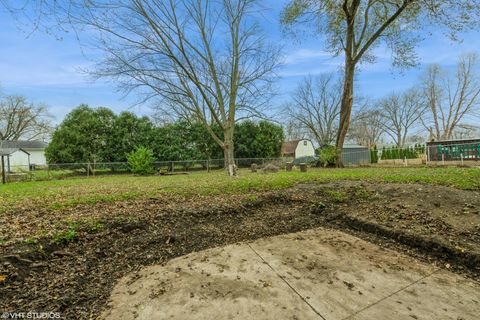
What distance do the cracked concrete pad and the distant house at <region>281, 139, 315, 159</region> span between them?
103 ft

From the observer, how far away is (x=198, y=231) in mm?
3154

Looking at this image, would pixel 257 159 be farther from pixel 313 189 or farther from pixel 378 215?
pixel 378 215

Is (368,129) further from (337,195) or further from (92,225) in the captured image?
(92,225)

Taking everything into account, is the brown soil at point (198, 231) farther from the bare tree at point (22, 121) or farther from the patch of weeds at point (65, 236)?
the bare tree at point (22, 121)

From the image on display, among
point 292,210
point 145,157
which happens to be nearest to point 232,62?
point 145,157

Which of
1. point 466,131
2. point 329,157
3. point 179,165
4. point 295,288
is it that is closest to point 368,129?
point 466,131

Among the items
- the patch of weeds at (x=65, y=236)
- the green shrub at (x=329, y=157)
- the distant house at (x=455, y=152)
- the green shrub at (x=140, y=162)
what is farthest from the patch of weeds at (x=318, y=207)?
the distant house at (x=455, y=152)

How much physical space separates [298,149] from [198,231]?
32.6 meters

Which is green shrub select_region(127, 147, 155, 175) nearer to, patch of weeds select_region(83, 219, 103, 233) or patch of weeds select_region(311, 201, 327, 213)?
patch of weeds select_region(83, 219, 103, 233)

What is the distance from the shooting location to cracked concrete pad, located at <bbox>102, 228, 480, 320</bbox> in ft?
5.38

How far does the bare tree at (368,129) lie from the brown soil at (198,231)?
110 feet

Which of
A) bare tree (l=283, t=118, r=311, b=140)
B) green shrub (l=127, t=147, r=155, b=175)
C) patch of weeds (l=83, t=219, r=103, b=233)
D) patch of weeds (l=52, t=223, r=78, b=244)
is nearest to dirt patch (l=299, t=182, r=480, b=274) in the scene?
patch of weeds (l=83, t=219, r=103, b=233)

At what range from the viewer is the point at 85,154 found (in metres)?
15.1

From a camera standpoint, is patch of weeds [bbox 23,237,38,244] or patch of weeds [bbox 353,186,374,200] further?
patch of weeds [bbox 353,186,374,200]
